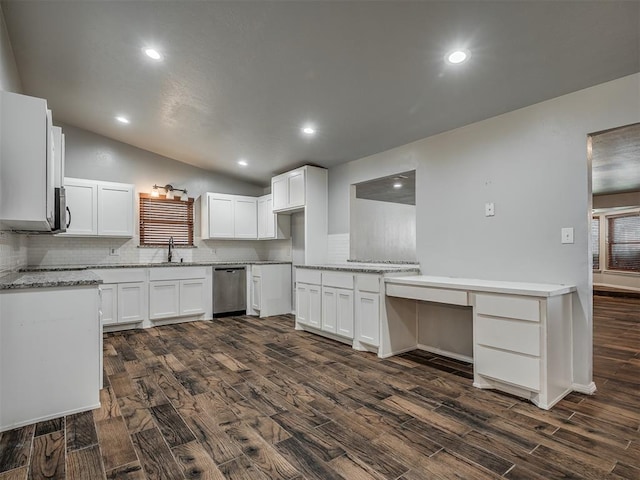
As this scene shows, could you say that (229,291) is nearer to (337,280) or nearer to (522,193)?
(337,280)

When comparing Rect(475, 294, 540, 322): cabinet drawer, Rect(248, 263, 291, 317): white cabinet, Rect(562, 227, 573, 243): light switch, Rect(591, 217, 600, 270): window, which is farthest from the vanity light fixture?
Rect(591, 217, 600, 270): window

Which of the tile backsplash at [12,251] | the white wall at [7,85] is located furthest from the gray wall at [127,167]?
the white wall at [7,85]

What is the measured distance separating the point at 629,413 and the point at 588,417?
30 cm

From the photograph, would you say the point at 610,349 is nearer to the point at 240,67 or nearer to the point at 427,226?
the point at 427,226

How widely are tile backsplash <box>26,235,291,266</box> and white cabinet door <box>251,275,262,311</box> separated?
72cm

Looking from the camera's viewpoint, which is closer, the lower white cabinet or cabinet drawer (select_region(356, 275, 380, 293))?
cabinet drawer (select_region(356, 275, 380, 293))

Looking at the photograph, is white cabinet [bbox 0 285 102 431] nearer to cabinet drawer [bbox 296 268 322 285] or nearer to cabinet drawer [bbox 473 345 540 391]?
cabinet drawer [bbox 296 268 322 285]

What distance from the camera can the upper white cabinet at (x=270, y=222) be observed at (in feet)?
19.2

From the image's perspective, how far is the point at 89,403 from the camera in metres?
2.35

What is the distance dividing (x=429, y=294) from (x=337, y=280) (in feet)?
3.91

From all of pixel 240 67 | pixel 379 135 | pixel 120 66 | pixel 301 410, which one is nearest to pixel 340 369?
pixel 301 410

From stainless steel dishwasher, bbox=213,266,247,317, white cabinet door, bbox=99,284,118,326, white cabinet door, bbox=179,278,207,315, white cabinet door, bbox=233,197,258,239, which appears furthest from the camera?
white cabinet door, bbox=233,197,258,239

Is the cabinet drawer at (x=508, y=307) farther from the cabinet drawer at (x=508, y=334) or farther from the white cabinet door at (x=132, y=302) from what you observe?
the white cabinet door at (x=132, y=302)

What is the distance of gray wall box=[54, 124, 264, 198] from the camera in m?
4.88
